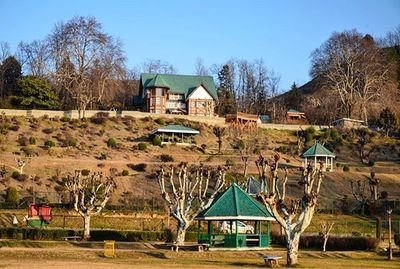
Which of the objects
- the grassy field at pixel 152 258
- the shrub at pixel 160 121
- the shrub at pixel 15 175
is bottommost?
the grassy field at pixel 152 258

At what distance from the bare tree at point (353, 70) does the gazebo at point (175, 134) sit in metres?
28.7

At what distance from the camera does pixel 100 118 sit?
94.9 meters

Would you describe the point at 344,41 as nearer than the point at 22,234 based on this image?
No

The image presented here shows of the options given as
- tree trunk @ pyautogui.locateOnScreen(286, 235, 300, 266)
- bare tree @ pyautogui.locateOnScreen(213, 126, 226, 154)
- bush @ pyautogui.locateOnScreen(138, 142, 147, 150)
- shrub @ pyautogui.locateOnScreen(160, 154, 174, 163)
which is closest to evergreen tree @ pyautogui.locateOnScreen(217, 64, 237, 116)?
bare tree @ pyautogui.locateOnScreen(213, 126, 226, 154)

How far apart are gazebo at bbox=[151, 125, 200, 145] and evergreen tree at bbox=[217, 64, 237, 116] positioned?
24.4 meters

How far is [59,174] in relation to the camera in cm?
7138

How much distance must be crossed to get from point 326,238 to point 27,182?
3416 centimetres

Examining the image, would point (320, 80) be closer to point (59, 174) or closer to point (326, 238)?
point (59, 174)

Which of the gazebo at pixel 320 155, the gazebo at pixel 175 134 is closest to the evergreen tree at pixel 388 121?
the gazebo at pixel 320 155

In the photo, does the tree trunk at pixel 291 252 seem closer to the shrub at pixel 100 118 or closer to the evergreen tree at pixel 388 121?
the shrub at pixel 100 118

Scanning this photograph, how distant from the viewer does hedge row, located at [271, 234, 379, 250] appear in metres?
42.1

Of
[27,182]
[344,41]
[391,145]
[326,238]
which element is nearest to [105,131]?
[27,182]

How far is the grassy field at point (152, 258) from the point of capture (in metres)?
31.4

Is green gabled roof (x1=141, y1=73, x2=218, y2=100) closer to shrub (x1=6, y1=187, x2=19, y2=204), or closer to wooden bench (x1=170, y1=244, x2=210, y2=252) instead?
shrub (x1=6, y1=187, x2=19, y2=204)
